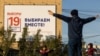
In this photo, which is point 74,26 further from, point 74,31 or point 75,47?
point 75,47

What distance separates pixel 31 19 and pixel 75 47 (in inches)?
1208

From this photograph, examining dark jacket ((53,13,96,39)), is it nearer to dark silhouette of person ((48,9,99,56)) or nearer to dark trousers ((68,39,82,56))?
dark silhouette of person ((48,9,99,56))

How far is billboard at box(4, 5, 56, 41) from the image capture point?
4191 centimetres

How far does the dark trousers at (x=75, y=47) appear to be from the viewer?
1173 centimetres

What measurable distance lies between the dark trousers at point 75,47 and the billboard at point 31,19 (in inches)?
1165

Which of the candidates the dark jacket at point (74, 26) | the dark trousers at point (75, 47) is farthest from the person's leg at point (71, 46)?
the dark jacket at point (74, 26)

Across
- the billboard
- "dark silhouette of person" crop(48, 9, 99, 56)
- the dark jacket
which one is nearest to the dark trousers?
"dark silhouette of person" crop(48, 9, 99, 56)

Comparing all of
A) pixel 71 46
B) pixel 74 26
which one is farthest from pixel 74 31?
pixel 71 46

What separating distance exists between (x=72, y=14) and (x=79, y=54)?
41.9 inches

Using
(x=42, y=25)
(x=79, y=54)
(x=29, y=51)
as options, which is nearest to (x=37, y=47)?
(x=29, y=51)

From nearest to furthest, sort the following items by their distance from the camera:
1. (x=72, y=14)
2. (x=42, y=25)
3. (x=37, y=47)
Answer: (x=72, y=14) → (x=37, y=47) → (x=42, y=25)

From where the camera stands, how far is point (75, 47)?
38.9 ft

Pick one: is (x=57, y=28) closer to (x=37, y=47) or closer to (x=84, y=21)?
(x=37, y=47)

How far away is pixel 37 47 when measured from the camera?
32.3m
